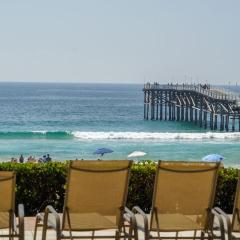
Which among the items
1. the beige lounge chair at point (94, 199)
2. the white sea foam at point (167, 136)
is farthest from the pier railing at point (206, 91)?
the beige lounge chair at point (94, 199)

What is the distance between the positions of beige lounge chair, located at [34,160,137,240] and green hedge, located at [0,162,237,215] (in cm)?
305

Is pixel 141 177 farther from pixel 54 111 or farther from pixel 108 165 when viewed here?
pixel 54 111

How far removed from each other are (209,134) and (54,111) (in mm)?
42835

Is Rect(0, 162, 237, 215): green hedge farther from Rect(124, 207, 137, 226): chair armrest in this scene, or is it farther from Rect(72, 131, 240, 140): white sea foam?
Rect(72, 131, 240, 140): white sea foam

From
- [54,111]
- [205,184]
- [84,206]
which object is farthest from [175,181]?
[54,111]

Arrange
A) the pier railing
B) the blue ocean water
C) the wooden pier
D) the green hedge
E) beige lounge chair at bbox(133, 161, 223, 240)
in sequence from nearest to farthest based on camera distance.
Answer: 1. beige lounge chair at bbox(133, 161, 223, 240)
2. the green hedge
3. the blue ocean water
4. the wooden pier
5. the pier railing

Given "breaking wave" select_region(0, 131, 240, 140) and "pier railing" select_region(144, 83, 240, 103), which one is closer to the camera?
"breaking wave" select_region(0, 131, 240, 140)

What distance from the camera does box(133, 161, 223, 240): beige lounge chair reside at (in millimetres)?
5441

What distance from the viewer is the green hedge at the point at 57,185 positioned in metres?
8.59

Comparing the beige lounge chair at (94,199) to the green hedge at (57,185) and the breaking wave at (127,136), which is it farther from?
the breaking wave at (127,136)

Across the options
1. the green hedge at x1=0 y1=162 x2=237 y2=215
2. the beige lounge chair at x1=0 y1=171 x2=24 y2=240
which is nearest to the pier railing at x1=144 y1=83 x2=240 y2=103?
the green hedge at x1=0 y1=162 x2=237 y2=215

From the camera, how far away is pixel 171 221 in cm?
551

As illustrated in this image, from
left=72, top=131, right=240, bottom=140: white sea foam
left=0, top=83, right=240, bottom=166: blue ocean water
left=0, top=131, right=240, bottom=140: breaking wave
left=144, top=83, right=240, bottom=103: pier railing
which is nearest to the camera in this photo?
left=0, top=83, right=240, bottom=166: blue ocean water

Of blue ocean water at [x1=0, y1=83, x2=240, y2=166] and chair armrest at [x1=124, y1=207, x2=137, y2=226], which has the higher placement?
chair armrest at [x1=124, y1=207, x2=137, y2=226]
